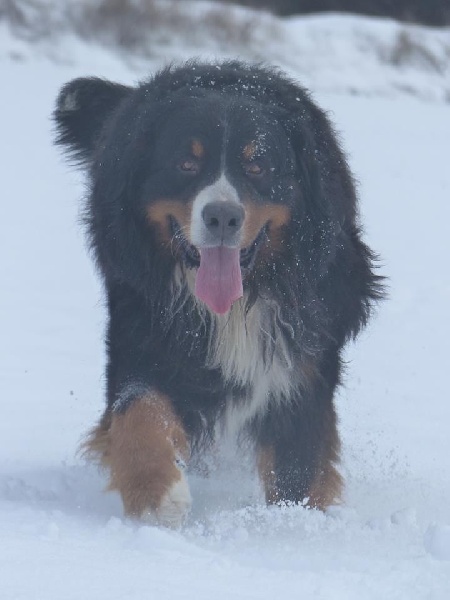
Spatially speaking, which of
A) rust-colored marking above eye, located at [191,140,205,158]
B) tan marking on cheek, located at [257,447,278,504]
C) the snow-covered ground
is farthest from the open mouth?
the snow-covered ground

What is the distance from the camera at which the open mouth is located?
12.8 ft

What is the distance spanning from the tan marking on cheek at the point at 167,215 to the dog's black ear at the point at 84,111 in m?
0.97

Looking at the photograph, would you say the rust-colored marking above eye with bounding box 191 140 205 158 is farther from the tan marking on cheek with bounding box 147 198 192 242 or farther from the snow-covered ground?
the snow-covered ground

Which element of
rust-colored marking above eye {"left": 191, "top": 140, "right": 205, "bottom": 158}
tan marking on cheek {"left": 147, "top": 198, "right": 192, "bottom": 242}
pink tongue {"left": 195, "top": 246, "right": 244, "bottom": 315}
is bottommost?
pink tongue {"left": 195, "top": 246, "right": 244, "bottom": 315}

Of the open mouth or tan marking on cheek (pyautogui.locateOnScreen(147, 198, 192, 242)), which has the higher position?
tan marking on cheek (pyautogui.locateOnScreen(147, 198, 192, 242))

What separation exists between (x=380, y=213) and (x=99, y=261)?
267 inches

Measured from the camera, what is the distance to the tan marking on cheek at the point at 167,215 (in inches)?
151

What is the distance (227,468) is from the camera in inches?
179

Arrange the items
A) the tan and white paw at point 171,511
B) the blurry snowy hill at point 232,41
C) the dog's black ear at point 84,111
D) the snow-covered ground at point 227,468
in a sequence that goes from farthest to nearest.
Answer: the blurry snowy hill at point 232,41 → the dog's black ear at point 84,111 → the tan and white paw at point 171,511 → the snow-covered ground at point 227,468

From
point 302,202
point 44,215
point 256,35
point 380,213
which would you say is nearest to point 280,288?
point 302,202

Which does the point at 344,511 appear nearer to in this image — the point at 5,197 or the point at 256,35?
the point at 5,197

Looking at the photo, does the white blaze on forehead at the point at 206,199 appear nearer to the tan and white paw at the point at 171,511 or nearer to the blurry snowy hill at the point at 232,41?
the tan and white paw at the point at 171,511

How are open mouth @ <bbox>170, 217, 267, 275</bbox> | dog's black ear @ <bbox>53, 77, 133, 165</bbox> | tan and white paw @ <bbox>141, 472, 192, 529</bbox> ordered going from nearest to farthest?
tan and white paw @ <bbox>141, 472, 192, 529</bbox> → open mouth @ <bbox>170, 217, 267, 275</bbox> → dog's black ear @ <bbox>53, 77, 133, 165</bbox>

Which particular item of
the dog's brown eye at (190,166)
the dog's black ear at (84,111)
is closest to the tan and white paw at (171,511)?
the dog's brown eye at (190,166)
